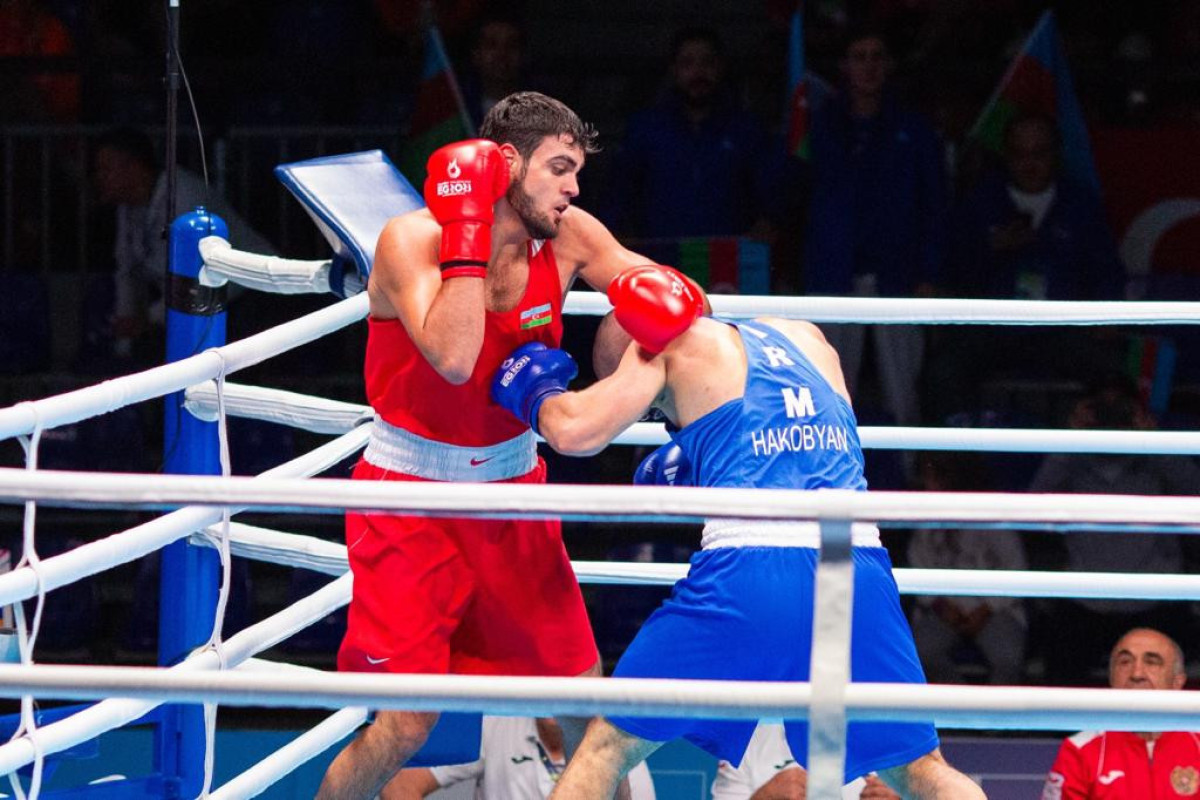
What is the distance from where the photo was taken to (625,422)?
2.37 meters

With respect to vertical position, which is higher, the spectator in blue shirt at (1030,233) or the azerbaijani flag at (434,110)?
the azerbaijani flag at (434,110)

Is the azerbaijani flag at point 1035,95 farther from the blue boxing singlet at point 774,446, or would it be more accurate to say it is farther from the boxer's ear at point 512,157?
the blue boxing singlet at point 774,446

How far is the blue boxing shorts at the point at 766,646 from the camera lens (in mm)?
2256

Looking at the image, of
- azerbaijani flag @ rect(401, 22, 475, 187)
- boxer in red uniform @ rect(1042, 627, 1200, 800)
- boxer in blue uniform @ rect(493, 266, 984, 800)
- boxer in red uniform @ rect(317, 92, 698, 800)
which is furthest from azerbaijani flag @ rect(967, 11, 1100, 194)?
boxer in blue uniform @ rect(493, 266, 984, 800)

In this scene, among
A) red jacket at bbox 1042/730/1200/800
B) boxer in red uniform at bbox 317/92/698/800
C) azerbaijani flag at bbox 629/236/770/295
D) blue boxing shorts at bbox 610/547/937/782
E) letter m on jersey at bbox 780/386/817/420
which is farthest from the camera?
azerbaijani flag at bbox 629/236/770/295

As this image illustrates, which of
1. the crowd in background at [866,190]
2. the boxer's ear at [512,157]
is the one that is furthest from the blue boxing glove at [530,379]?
the crowd in background at [866,190]

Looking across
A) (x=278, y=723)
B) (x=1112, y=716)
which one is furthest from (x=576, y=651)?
(x=278, y=723)

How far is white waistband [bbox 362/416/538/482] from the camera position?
266 cm

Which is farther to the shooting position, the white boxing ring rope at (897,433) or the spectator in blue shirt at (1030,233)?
the spectator in blue shirt at (1030,233)

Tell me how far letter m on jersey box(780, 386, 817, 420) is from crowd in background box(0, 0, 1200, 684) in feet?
8.41

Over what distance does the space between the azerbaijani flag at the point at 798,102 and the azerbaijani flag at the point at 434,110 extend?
1.08m

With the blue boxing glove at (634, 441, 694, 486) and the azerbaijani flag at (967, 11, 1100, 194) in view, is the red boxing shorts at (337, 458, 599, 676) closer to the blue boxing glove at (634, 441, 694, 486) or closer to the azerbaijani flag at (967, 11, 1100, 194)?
the blue boxing glove at (634, 441, 694, 486)

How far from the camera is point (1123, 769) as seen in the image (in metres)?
3.80

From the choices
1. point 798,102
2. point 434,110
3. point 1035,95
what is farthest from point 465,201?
point 1035,95
